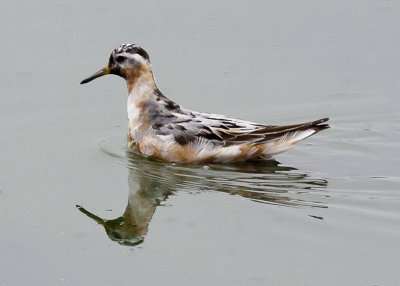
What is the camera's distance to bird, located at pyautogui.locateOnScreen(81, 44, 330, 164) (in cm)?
1123

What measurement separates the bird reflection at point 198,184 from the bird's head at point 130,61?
114cm

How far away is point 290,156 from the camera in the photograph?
11.8 metres

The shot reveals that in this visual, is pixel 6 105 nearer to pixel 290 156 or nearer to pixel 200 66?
pixel 200 66

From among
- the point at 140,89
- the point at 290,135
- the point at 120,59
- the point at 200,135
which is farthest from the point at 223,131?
the point at 120,59

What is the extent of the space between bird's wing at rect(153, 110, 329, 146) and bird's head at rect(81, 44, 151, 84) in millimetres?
1028

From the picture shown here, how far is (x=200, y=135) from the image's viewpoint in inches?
446

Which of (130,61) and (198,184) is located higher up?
(130,61)

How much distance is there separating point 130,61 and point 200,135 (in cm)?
155

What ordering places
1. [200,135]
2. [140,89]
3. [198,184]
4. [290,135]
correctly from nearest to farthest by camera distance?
[198,184] → [290,135] → [200,135] → [140,89]

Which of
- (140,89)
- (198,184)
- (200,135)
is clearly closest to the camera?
(198,184)

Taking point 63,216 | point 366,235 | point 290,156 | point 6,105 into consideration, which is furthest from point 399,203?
point 6,105

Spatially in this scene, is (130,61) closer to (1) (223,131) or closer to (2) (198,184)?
(1) (223,131)

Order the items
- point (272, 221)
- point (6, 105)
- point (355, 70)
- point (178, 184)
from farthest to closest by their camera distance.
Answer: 1. point (355, 70)
2. point (6, 105)
3. point (178, 184)
4. point (272, 221)

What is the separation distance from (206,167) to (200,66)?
2883 mm
